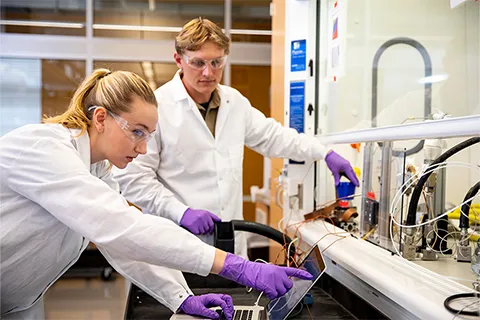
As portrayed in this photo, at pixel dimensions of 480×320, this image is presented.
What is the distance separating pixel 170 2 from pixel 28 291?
451 cm

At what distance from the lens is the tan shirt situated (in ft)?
6.37

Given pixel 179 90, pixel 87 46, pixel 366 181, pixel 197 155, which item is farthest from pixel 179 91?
pixel 87 46

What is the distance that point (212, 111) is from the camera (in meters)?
1.97

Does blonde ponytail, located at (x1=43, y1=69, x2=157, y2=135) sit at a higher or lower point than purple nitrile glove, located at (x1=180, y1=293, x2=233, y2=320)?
higher

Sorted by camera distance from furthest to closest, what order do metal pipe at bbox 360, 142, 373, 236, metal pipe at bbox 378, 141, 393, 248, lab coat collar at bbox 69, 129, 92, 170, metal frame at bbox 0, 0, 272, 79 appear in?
1. metal frame at bbox 0, 0, 272, 79
2. metal pipe at bbox 360, 142, 373, 236
3. metal pipe at bbox 378, 141, 393, 248
4. lab coat collar at bbox 69, 129, 92, 170

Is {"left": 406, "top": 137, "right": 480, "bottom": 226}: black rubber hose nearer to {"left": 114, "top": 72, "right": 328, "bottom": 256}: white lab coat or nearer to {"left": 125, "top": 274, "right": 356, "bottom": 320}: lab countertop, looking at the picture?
{"left": 125, "top": 274, "right": 356, "bottom": 320}: lab countertop

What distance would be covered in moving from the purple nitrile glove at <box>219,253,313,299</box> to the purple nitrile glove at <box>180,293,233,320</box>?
0.25ft

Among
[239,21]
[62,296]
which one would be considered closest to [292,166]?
[62,296]

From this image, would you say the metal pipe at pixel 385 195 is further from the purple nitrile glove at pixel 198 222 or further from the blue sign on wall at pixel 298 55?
the blue sign on wall at pixel 298 55

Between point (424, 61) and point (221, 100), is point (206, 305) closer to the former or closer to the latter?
point (221, 100)

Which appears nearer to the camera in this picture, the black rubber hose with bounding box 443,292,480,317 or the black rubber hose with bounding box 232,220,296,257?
the black rubber hose with bounding box 443,292,480,317

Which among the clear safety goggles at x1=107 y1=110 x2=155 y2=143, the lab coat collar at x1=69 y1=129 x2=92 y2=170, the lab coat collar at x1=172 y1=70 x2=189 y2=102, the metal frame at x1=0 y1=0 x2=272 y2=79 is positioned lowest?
the lab coat collar at x1=69 y1=129 x2=92 y2=170

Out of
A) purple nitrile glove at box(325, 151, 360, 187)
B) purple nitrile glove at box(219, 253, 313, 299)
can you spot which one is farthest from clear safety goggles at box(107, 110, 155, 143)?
purple nitrile glove at box(325, 151, 360, 187)

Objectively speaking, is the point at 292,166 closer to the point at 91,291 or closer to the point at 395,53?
the point at 395,53
